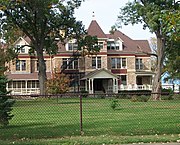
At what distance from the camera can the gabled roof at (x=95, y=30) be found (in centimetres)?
6649

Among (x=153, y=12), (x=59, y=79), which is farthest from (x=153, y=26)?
(x=59, y=79)

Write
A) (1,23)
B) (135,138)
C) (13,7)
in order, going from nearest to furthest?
(135,138) → (13,7) → (1,23)

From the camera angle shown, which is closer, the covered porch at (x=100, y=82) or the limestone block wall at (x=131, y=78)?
the covered porch at (x=100, y=82)

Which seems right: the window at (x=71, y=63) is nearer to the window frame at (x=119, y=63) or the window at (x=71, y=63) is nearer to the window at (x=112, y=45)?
the window frame at (x=119, y=63)

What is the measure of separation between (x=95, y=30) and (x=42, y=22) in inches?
875

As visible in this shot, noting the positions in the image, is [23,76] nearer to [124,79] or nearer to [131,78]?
[124,79]

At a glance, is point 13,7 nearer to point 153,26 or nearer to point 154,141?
point 153,26

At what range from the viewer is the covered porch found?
207 ft

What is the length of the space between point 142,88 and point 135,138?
52602 mm

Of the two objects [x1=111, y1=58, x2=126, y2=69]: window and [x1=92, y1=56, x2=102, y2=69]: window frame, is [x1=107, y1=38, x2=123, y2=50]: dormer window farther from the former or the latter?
[x1=92, y1=56, x2=102, y2=69]: window frame

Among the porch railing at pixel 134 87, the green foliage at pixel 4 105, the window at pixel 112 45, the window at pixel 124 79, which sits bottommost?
the green foliage at pixel 4 105

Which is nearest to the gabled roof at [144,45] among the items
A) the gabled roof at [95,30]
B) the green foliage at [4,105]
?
the gabled roof at [95,30]

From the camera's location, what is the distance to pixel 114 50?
6838 centimetres

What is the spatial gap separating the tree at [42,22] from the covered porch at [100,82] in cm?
1391
